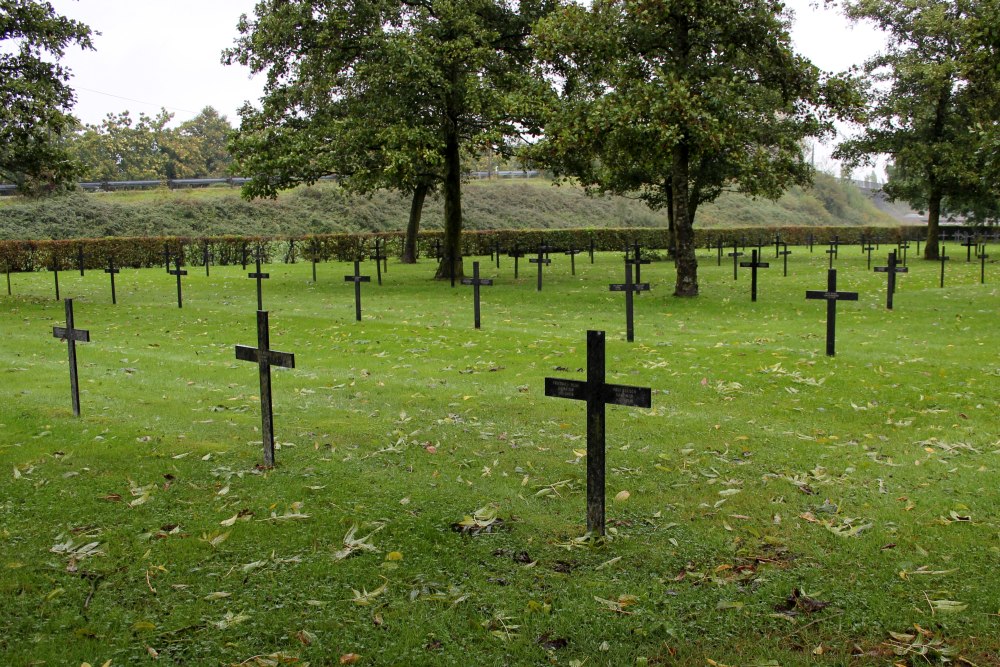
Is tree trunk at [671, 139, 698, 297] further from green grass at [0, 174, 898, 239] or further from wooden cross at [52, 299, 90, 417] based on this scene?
green grass at [0, 174, 898, 239]

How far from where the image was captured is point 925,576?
474 cm

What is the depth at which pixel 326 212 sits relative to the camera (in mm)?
59719

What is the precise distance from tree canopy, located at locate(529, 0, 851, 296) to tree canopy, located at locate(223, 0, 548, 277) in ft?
6.39

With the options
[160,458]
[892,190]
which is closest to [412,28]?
[160,458]

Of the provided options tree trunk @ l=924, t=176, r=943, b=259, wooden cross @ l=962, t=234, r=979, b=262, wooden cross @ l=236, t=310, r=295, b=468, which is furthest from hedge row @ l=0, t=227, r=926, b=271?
wooden cross @ l=236, t=310, r=295, b=468

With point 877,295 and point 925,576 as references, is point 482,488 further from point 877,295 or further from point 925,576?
point 877,295

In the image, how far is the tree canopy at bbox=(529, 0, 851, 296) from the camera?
18484mm

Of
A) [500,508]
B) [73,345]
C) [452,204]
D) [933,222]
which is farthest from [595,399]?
[933,222]

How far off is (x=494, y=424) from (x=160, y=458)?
3.04 m

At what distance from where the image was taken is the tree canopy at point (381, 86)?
894 inches

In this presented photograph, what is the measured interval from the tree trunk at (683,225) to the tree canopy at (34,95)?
589 inches

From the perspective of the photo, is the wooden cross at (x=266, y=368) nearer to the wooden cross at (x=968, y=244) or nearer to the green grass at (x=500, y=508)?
the green grass at (x=500, y=508)

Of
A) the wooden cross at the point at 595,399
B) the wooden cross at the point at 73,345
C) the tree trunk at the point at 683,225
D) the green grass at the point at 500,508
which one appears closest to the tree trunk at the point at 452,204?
the tree trunk at the point at 683,225

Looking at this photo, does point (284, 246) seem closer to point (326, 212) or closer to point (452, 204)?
point (326, 212)
